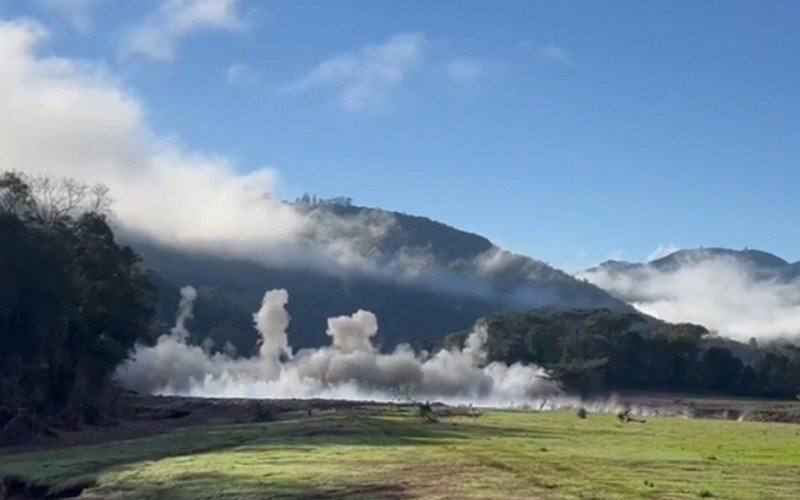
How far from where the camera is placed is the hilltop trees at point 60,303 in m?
67.2

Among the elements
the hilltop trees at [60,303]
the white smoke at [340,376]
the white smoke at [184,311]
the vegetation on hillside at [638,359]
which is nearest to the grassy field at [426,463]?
the hilltop trees at [60,303]

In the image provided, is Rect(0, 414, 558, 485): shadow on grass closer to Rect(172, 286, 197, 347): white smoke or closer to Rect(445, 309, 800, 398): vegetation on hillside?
Rect(445, 309, 800, 398): vegetation on hillside

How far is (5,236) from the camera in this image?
67.3 metres

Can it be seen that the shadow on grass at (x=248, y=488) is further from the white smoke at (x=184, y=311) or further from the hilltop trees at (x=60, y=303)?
the white smoke at (x=184, y=311)

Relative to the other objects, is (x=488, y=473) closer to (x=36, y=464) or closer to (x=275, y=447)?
(x=275, y=447)

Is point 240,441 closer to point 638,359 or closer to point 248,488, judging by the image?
point 248,488

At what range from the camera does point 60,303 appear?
68625mm

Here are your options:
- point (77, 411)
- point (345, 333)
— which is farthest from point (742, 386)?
point (77, 411)

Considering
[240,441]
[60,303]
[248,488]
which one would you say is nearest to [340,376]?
[60,303]

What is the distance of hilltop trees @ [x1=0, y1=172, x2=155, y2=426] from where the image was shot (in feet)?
220

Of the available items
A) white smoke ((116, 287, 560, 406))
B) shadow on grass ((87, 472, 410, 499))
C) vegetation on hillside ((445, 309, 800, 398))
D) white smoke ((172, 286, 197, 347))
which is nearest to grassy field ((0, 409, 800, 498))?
shadow on grass ((87, 472, 410, 499))

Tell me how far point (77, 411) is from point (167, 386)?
56.3 metres

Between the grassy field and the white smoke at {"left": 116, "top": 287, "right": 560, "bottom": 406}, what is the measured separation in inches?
2257

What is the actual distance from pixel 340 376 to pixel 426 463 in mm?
87317
